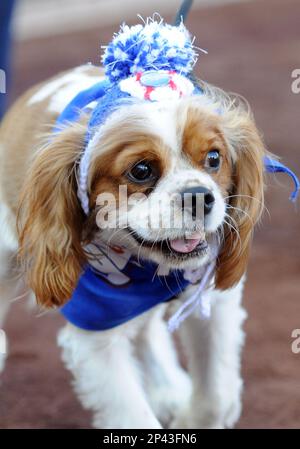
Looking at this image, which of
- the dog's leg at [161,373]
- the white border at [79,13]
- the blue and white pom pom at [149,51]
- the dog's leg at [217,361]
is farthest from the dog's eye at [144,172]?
the white border at [79,13]

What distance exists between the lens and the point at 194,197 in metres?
3.29

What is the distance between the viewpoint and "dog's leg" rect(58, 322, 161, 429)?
12.8 feet

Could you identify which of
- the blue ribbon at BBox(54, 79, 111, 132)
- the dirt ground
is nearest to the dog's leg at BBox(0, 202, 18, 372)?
the blue ribbon at BBox(54, 79, 111, 132)

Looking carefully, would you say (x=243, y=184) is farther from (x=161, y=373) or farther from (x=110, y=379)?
(x=161, y=373)

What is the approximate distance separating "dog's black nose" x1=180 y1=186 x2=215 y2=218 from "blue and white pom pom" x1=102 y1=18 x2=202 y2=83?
0.51 m

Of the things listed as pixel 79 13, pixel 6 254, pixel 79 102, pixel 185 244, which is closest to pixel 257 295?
pixel 6 254

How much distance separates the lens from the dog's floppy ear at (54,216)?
3623mm

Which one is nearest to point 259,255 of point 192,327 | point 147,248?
point 192,327

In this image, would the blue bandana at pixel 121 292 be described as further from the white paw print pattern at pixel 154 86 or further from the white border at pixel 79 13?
the white border at pixel 79 13

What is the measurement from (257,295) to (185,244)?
7.73 ft

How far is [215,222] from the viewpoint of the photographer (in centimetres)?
340

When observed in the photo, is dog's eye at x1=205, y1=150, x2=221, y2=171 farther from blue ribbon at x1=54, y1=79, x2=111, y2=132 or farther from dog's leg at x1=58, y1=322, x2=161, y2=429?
dog's leg at x1=58, y1=322, x2=161, y2=429

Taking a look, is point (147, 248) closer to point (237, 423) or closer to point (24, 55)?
point (237, 423)
